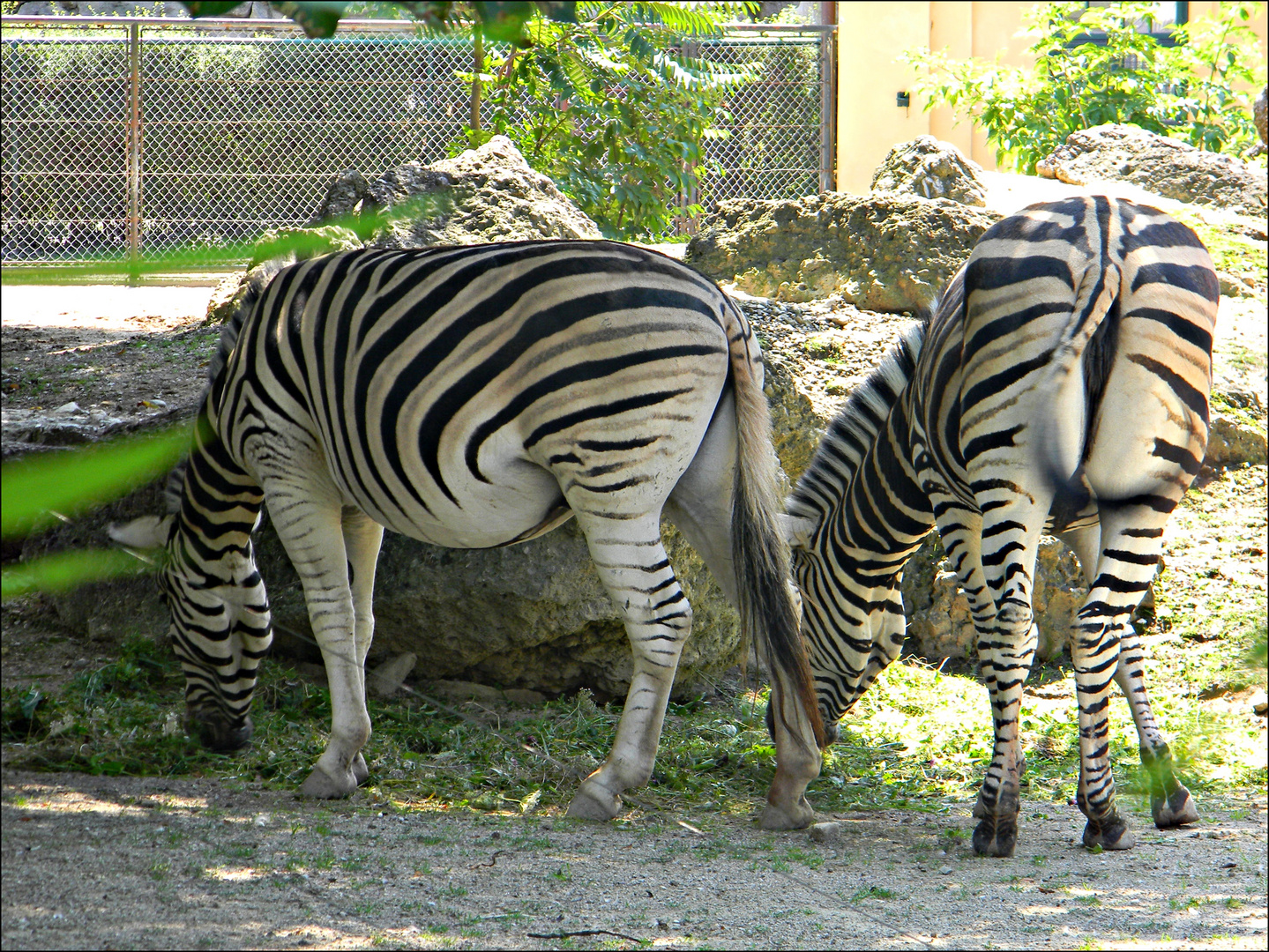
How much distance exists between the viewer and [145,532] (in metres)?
4.25

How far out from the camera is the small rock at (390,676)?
4.91 meters

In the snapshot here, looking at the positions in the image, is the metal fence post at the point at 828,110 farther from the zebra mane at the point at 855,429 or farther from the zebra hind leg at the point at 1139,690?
the zebra hind leg at the point at 1139,690

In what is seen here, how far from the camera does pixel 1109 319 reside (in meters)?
3.55

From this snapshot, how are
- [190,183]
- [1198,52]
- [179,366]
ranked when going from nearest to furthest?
1. [179,366]
2. [190,183]
3. [1198,52]

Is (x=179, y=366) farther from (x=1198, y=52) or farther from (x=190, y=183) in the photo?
(x=1198, y=52)

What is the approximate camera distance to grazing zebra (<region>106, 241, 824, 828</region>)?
11.6ft

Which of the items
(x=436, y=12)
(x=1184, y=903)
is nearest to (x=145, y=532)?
(x=436, y=12)

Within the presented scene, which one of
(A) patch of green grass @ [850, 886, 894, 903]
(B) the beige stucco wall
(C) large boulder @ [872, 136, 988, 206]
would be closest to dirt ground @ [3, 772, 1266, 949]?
(A) patch of green grass @ [850, 886, 894, 903]

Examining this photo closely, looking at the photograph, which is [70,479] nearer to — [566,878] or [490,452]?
[566,878]

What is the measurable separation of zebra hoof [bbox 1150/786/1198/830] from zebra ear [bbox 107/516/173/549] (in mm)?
3771

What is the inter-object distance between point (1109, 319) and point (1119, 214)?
47cm

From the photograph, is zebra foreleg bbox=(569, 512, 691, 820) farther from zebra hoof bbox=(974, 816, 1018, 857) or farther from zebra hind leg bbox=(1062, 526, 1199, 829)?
zebra hind leg bbox=(1062, 526, 1199, 829)

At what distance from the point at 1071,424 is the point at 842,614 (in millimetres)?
1323

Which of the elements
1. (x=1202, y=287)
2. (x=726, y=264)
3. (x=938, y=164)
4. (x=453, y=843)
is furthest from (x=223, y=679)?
(x=938, y=164)
